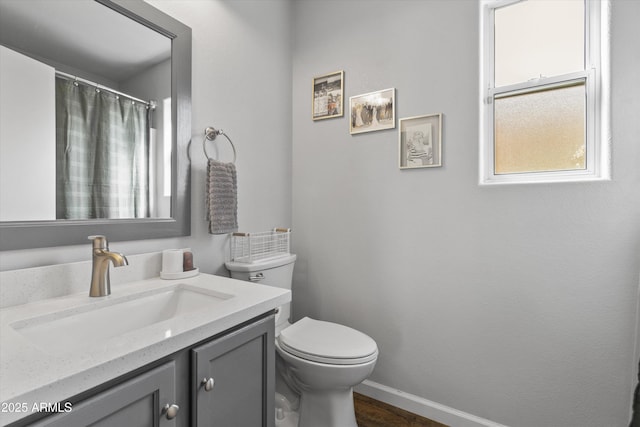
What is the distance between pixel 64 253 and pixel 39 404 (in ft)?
2.25

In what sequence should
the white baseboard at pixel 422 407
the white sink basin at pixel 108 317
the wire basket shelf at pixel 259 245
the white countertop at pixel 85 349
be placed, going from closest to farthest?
the white countertop at pixel 85 349 < the white sink basin at pixel 108 317 < the white baseboard at pixel 422 407 < the wire basket shelf at pixel 259 245

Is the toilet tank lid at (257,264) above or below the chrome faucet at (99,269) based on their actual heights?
below

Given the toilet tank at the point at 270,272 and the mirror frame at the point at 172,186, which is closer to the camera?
the mirror frame at the point at 172,186

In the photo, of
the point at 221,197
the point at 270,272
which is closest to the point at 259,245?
the point at 270,272

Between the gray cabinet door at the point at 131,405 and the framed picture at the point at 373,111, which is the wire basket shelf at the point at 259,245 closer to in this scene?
the framed picture at the point at 373,111

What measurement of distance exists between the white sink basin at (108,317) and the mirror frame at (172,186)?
0.26 m

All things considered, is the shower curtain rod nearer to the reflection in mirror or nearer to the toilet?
the reflection in mirror

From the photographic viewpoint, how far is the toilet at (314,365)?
128cm

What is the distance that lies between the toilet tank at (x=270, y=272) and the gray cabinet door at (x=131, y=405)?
29.6 inches

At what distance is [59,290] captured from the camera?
0.98 metres

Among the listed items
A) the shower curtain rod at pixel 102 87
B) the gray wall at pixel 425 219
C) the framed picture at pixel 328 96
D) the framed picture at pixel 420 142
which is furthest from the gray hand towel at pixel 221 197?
the framed picture at pixel 420 142

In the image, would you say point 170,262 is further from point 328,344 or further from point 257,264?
point 328,344

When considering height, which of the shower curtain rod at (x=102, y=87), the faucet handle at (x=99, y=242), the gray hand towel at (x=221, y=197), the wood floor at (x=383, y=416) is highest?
the shower curtain rod at (x=102, y=87)

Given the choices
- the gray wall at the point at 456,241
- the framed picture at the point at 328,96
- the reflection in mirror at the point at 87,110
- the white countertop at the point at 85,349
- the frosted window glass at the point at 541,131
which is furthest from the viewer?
the framed picture at the point at 328,96
